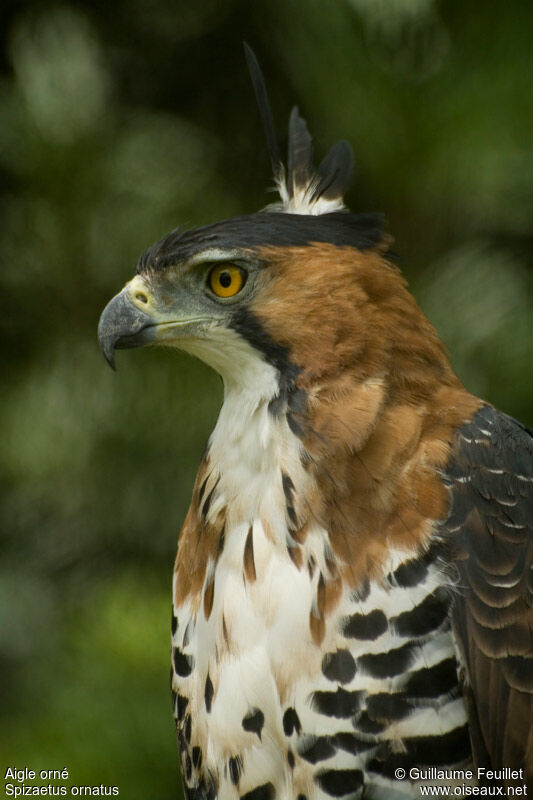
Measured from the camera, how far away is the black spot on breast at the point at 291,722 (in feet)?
6.70

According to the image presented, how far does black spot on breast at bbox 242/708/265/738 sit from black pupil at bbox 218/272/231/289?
2.83 feet

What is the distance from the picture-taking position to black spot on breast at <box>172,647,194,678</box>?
2270 millimetres

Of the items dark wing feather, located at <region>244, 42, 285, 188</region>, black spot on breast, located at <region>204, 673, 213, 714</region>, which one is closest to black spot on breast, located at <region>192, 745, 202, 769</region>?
black spot on breast, located at <region>204, 673, 213, 714</region>

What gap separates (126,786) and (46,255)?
190cm

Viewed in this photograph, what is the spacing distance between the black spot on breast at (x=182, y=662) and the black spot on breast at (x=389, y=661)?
1.43 feet

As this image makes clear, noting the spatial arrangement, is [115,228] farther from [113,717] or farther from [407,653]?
[407,653]

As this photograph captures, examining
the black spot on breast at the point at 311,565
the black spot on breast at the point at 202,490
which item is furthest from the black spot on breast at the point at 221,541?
the black spot on breast at the point at 311,565

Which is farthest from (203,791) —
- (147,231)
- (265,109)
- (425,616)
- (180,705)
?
(147,231)

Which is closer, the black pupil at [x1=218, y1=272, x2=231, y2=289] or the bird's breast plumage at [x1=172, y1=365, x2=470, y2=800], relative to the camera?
the bird's breast plumage at [x1=172, y1=365, x2=470, y2=800]

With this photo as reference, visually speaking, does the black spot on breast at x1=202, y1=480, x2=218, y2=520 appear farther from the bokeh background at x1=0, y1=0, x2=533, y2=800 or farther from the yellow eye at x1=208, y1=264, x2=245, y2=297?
the bokeh background at x1=0, y1=0, x2=533, y2=800

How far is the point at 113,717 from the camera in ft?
10.7

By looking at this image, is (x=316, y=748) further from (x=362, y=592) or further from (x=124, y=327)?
(x=124, y=327)

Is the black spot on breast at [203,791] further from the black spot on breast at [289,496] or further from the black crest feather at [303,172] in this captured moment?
the black crest feather at [303,172]

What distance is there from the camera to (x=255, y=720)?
2.11 m
